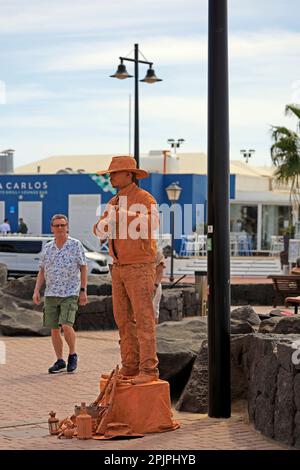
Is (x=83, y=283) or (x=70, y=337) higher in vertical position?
(x=83, y=283)

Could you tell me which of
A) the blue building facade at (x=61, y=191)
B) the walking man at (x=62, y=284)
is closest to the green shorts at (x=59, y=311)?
the walking man at (x=62, y=284)

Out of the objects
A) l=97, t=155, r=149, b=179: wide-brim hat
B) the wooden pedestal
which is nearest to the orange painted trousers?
the wooden pedestal

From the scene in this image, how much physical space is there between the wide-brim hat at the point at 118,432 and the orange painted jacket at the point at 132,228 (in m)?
1.29

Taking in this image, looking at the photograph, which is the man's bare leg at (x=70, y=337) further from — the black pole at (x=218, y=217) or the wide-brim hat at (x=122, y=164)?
the wide-brim hat at (x=122, y=164)

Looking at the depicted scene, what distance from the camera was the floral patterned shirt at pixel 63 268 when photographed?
1211 centimetres

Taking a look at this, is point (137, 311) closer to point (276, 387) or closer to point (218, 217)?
point (218, 217)

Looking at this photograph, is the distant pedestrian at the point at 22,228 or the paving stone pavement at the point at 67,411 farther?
the distant pedestrian at the point at 22,228

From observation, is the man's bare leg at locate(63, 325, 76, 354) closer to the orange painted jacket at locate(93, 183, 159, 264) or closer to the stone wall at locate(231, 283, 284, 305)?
the orange painted jacket at locate(93, 183, 159, 264)

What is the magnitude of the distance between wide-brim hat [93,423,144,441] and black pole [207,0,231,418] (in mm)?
956

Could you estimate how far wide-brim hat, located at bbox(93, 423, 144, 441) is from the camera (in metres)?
8.17

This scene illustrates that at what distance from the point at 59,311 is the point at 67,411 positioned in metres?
2.77

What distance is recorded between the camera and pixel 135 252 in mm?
8609

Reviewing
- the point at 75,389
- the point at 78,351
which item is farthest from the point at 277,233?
the point at 75,389

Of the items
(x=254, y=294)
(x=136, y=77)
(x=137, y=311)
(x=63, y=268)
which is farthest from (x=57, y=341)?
(x=136, y=77)
